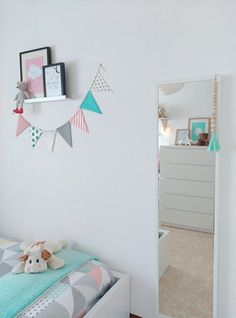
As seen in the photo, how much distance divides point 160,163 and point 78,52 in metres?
0.97

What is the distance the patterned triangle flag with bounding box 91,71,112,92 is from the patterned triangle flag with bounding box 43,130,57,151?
18.9 inches

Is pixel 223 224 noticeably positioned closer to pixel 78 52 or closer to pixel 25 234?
pixel 78 52

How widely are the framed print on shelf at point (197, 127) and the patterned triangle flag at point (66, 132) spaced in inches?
34.8

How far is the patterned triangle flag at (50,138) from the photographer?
6.71 feet

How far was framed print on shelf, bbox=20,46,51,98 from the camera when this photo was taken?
1984mm

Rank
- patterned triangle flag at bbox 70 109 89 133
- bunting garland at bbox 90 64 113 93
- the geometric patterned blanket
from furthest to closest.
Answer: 1. patterned triangle flag at bbox 70 109 89 133
2. bunting garland at bbox 90 64 113 93
3. the geometric patterned blanket

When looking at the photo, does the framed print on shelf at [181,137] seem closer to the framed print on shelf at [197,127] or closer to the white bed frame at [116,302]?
the framed print on shelf at [197,127]

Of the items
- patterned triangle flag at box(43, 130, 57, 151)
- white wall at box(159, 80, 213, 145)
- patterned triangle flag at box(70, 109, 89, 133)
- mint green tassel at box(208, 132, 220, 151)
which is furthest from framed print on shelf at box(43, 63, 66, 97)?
mint green tassel at box(208, 132, 220, 151)

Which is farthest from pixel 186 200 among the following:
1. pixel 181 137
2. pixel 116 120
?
pixel 116 120

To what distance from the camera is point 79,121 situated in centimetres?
191

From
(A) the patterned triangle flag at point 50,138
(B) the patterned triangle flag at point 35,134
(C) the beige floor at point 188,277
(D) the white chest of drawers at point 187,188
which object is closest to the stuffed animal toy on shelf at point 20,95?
(B) the patterned triangle flag at point 35,134

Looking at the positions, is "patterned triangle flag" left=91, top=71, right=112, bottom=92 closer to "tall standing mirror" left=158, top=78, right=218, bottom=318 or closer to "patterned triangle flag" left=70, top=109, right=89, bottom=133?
"patterned triangle flag" left=70, top=109, right=89, bottom=133

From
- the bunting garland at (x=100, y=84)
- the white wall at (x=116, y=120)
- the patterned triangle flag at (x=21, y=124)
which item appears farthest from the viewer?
the patterned triangle flag at (x=21, y=124)

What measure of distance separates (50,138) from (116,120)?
1.96ft
